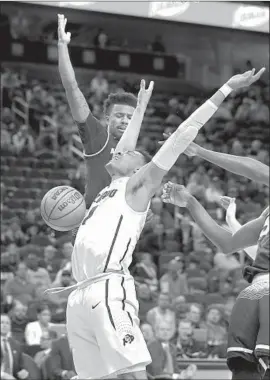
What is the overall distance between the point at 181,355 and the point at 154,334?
1.69ft

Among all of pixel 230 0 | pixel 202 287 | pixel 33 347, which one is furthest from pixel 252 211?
pixel 33 347

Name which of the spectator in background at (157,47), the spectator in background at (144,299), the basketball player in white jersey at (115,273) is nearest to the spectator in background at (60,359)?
the spectator in background at (144,299)

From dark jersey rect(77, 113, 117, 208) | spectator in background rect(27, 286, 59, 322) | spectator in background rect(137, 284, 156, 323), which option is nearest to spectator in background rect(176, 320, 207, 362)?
spectator in background rect(137, 284, 156, 323)

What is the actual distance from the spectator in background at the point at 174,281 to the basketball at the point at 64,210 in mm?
8538

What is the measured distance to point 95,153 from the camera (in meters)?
6.45

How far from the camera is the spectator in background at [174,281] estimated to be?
14.6 meters

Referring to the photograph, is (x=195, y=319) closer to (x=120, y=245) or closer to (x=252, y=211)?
(x=252, y=211)

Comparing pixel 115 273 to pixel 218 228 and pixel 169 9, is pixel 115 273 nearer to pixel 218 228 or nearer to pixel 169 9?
pixel 218 228

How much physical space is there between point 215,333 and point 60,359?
9.39 feet

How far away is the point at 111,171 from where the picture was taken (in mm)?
5875

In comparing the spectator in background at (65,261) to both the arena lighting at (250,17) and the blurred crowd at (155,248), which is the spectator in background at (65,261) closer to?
the blurred crowd at (155,248)

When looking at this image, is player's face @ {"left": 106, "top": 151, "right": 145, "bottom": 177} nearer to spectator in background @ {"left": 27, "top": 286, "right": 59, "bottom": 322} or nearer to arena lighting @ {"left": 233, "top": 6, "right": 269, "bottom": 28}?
spectator in background @ {"left": 27, "top": 286, "right": 59, "bottom": 322}

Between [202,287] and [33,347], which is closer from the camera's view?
[33,347]

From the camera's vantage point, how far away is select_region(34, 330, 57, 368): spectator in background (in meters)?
10.7
